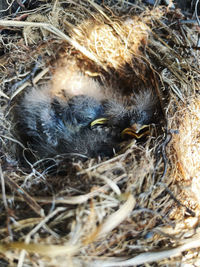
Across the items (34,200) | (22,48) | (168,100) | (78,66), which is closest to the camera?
(34,200)

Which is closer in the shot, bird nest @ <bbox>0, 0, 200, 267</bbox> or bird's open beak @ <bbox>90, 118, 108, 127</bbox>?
bird nest @ <bbox>0, 0, 200, 267</bbox>

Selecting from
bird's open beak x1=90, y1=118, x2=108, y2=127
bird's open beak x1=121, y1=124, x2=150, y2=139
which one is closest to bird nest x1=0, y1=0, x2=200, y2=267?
bird's open beak x1=121, y1=124, x2=150, y2=139

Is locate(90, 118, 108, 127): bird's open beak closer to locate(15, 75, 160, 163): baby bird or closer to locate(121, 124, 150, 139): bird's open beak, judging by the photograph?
locate(15, 75, 160, 163): baby bird

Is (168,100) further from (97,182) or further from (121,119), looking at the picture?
(97,182)

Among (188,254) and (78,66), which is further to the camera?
(78,66)

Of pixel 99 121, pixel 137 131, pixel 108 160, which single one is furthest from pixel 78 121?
pixel 108 160

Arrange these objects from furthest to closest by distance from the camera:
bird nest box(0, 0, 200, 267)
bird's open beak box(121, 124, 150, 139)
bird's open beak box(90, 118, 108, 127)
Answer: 1. bird's open beak box(90, 118, 108, 127)
2. bird's open beak box(121, 124, 150, 139)
3. bird nest box(0, 0, 200, 267)

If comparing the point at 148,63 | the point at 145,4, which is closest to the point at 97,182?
the point at 148,63
